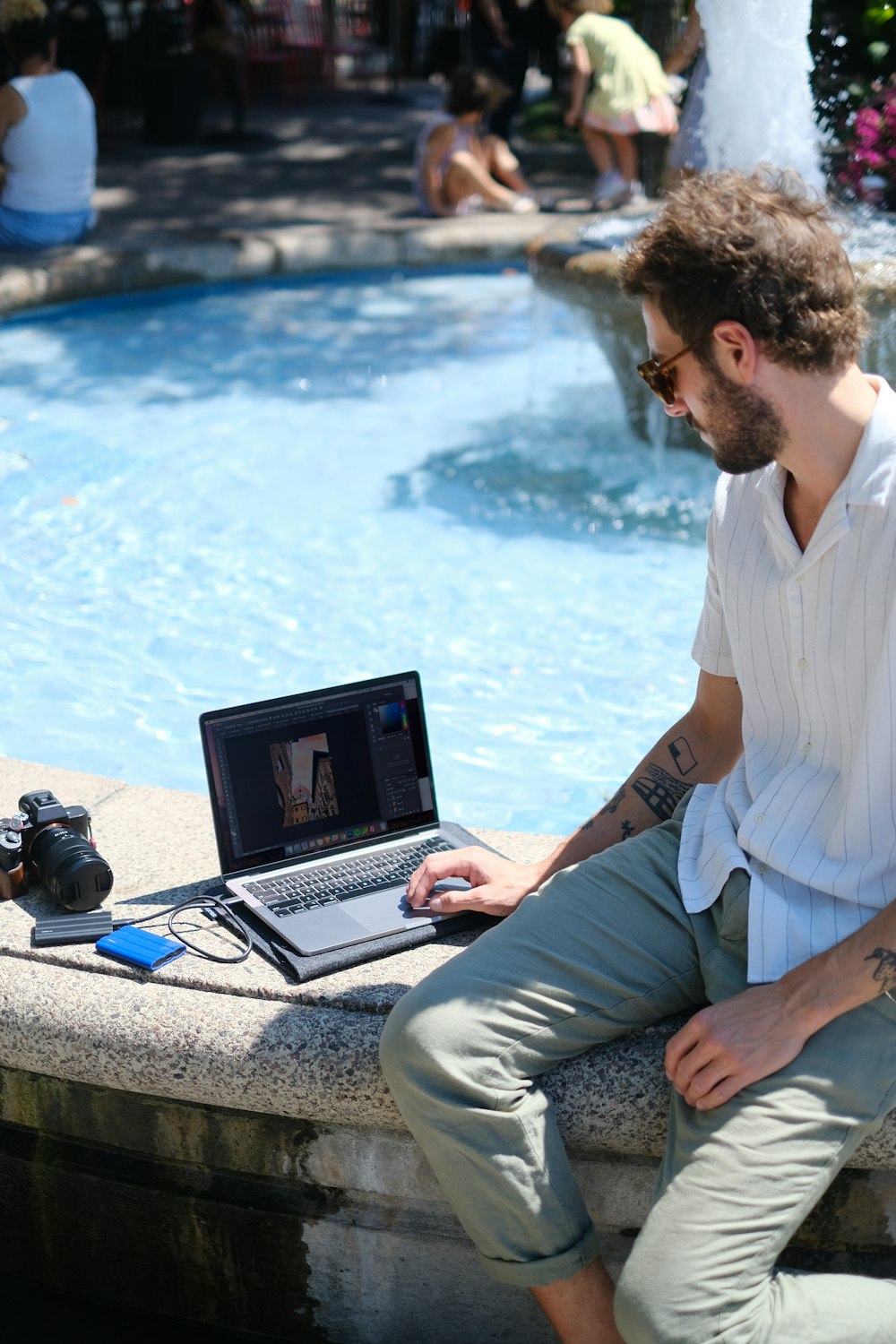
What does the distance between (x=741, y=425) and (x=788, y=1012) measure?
80 cm

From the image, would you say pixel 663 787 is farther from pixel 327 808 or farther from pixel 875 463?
pixel 875 463

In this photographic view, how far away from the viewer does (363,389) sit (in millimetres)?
7875

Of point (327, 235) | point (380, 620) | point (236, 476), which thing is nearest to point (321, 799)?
point (380, 620)

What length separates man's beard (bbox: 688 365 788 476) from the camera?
83.0 inches

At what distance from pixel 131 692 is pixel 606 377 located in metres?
4.30

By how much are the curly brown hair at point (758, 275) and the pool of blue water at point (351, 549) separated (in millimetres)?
1750

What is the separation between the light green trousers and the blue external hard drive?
0.49m

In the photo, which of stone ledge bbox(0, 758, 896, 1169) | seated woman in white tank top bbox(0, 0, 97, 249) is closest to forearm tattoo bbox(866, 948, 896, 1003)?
stone ledge bbox(0, 758, 896, 1169)

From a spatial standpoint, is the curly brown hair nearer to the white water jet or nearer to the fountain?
the fountain

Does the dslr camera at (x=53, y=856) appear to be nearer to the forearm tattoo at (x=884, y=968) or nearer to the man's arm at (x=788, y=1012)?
the man's arm at (x=788, y=1012)

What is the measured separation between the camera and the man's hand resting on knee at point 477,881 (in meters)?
2.55

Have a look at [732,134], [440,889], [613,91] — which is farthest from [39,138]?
[440,889]

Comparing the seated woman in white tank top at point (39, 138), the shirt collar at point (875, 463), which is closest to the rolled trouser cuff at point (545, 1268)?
the shirt collar at point (875, 463)

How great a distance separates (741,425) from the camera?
2115 mm
